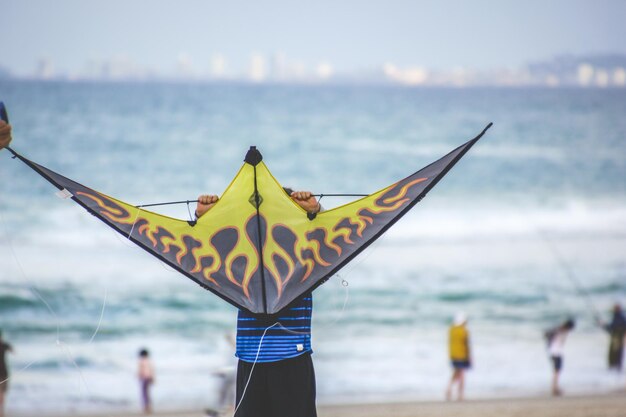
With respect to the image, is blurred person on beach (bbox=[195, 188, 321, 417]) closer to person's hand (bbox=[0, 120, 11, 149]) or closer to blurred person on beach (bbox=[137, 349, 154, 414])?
person's hand (bbox=[0, 120, 11, 149])

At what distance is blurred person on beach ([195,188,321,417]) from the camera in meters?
4.24

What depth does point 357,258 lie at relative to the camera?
18.9m

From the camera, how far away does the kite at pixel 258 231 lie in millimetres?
4430

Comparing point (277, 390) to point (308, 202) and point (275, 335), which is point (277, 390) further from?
point (308, 202)

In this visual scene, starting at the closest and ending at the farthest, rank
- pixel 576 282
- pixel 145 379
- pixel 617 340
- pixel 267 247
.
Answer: pixel 267 247 < pixel 145 379 < pixel 617 340 < pixel 576 282

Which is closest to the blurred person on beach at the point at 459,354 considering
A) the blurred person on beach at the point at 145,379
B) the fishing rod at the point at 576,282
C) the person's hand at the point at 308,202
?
the blurred person on beach at the point at 145,379

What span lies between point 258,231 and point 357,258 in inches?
568

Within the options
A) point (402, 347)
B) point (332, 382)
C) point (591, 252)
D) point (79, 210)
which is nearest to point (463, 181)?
point (591, 252)

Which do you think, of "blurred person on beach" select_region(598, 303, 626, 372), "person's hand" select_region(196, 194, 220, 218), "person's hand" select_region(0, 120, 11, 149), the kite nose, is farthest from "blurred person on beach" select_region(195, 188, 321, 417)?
"blurred person on beach" select_region(598, 303, 626, 372)

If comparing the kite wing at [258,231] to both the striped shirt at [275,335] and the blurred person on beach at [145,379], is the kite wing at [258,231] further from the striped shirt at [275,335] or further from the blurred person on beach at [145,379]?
the blurred person on beach at [145,379]

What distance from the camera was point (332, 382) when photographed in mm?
12562

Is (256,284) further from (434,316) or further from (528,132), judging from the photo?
(528,132)

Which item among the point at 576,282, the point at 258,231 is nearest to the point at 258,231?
the point at 258,231

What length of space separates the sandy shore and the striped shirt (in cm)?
553
